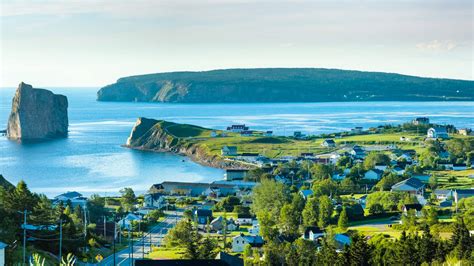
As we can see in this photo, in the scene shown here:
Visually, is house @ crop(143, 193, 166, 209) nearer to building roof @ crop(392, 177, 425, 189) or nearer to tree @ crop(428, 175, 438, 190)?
building roof @ crop(392, 177, 425, 189)

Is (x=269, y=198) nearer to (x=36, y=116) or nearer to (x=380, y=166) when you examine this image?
(x=380, y=166)

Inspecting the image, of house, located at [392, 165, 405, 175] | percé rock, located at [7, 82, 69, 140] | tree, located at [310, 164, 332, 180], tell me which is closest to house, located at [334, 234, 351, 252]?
tree, located at [310, 164, 332, 180]

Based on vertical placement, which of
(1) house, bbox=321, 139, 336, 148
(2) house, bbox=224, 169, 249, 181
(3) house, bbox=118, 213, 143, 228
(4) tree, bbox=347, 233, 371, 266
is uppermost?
(4) tree, bbox=347, 233, 371, 266

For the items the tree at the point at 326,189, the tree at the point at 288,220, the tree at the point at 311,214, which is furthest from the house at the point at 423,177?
the tree at the point at 288,220

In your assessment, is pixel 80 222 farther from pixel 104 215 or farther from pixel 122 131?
pixel 122 131

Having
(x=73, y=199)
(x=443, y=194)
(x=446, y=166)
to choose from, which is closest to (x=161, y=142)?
(x=446, y=166)

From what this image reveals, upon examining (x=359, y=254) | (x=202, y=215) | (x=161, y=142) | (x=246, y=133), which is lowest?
(x=161, y=142)
